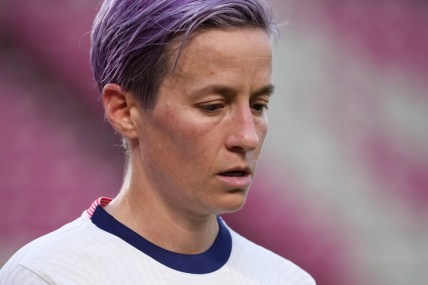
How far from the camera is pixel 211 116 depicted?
1.19 metres

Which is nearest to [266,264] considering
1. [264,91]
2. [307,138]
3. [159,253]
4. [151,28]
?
[159,253]

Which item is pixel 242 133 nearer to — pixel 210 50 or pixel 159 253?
pixel 210 50

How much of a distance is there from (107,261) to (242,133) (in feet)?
0.88

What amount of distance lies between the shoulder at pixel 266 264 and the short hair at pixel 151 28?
32 centimetres

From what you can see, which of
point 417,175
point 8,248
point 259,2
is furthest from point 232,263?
point 417,175

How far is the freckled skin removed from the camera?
1.19m

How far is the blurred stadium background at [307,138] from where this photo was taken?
98.3 inches

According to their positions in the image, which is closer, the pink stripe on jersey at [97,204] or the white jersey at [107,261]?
the white jersey at [107,261]

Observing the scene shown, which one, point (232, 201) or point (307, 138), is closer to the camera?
point (232, 201)

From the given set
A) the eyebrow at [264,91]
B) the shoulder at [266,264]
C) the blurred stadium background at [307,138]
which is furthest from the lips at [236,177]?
the blurred stadium background at [307,138]

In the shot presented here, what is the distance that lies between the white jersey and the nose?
209 millimetres

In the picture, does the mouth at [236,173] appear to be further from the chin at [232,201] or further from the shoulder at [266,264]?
the shoulder at [266,264]

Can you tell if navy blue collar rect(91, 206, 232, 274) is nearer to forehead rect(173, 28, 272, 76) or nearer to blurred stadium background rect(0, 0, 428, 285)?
forehead rect(173, 28, 272, 76)

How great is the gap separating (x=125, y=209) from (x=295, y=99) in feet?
5.32
